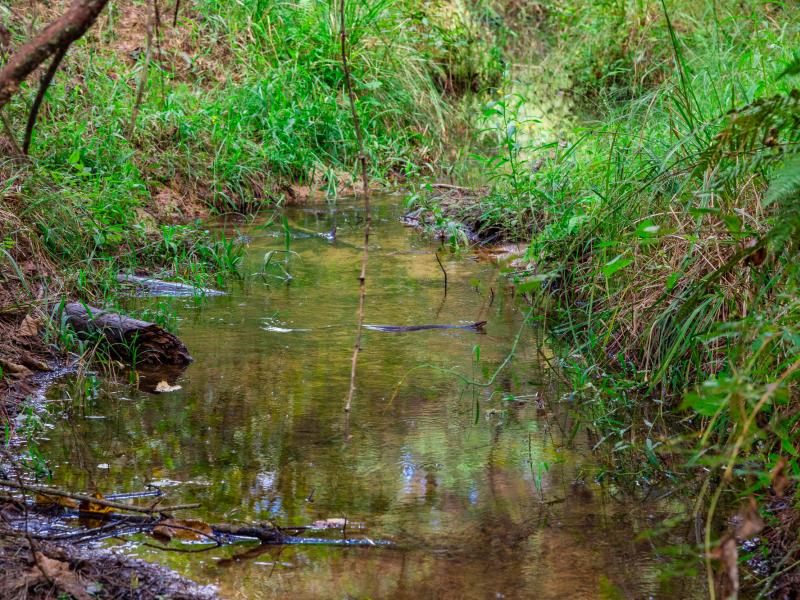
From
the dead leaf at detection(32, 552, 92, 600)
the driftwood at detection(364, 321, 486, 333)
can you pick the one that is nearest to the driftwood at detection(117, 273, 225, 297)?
the driftwood at detection(364, 321, 486, 333)

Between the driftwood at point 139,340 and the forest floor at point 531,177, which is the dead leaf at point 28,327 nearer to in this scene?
the forest floor at point 531,177

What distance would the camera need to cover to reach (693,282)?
3588 millimetres

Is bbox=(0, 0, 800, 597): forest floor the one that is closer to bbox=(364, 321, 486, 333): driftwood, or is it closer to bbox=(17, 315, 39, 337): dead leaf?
bbox=(17, 315, 39, 337): dead leaf

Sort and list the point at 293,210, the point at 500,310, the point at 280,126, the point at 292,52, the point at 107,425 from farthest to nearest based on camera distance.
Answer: the point at 292,52, the point at 280,126, the point at 293,210, the point at 500,310, the point at 107,425

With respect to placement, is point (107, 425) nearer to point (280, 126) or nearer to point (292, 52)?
point (280, 126)

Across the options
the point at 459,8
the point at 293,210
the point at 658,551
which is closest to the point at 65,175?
the point at 293,210

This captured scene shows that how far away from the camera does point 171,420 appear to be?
11.3ft

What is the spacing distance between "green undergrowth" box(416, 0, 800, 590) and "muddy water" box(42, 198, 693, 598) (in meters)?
0.23

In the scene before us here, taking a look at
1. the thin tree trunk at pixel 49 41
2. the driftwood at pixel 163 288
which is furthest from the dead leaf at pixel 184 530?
the driftwood at pixel 163 288

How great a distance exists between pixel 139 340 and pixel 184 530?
1545 mm

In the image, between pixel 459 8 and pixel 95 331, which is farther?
pixel 459 8

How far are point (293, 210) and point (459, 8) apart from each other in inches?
187

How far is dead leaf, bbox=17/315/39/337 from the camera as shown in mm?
3998

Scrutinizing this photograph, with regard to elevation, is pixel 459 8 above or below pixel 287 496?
above
